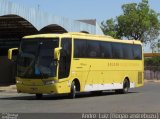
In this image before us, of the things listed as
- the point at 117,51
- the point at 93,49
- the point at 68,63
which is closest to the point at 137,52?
the point at 117,51

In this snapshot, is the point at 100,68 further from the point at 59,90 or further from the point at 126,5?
the point at 126,5

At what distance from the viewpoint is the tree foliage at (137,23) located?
86.1 m

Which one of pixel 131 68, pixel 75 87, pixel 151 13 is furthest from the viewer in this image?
pixel 151 13

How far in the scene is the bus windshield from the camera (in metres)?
24.1

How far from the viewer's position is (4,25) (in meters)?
45.8

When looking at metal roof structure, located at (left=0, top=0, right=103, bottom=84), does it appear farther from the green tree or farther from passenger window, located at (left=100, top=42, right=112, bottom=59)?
the green tree

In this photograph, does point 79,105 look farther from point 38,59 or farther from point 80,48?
point 80,48

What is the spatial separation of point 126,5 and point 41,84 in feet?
222

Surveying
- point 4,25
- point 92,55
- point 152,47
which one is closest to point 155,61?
point 152,47

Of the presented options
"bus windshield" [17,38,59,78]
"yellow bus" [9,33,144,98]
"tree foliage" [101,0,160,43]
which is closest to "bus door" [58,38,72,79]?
"yellow bus" [9,33,144,98]

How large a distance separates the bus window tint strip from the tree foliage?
52414mm

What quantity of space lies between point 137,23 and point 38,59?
6398 centimetres

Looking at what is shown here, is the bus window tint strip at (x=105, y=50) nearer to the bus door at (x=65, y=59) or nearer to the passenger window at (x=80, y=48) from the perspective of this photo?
the passenger window at (x=80, y=48)

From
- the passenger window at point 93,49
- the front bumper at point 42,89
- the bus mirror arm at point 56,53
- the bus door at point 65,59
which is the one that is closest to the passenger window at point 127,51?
the passenger window at point 93,49
